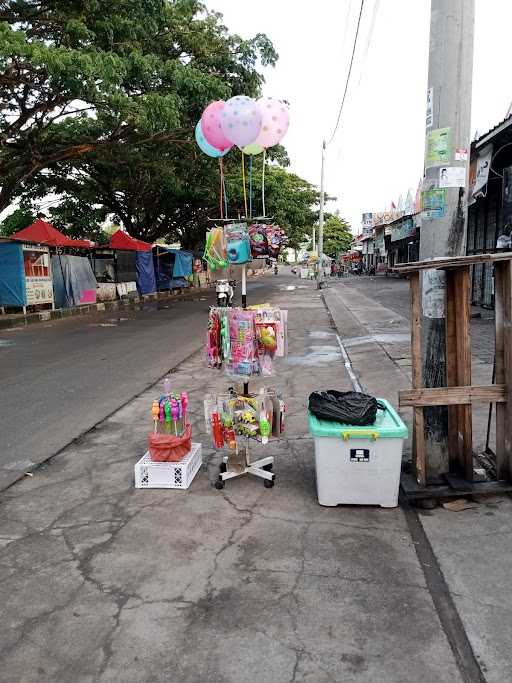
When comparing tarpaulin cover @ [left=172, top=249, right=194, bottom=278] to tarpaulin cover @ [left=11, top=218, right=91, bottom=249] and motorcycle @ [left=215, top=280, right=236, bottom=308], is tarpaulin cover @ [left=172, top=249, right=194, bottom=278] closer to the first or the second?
tarpaulin cover @ [left=11, top=218, right=91, bottom=249]

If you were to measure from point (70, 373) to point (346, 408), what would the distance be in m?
6.42

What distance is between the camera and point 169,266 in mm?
31250

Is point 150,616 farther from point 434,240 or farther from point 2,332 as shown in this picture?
point 2,332

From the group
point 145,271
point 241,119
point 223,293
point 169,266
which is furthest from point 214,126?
point 169,266

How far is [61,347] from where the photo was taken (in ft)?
39.3

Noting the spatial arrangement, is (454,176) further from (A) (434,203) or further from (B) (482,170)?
(B) (482,170)

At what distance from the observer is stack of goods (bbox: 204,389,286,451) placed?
4.35 meters

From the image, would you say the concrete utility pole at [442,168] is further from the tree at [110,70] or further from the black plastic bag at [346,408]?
the tree at [110,70]

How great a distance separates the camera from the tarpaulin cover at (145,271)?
2720cm

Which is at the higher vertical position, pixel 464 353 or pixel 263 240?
pixel 263 240

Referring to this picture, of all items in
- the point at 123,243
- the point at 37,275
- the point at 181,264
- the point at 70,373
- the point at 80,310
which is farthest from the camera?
the point at 181,264

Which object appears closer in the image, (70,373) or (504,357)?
(504,357)

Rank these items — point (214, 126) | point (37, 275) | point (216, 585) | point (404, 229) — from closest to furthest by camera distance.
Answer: point (216, 585) → point (214, 126) → point (37, 275) → point (404, 229)

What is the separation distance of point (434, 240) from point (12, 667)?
12.5ft
